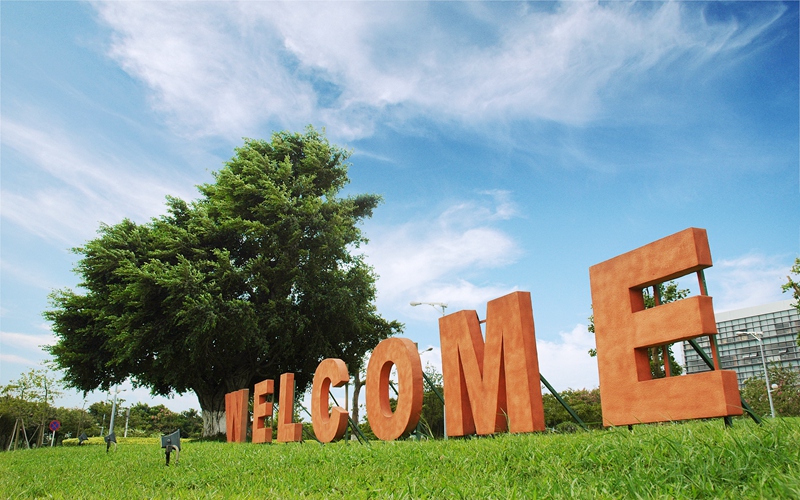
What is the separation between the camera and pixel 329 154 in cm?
2359

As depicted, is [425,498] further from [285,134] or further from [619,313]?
[285,134]

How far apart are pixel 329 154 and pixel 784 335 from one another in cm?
9762

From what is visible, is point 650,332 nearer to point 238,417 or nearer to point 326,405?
point 326,405

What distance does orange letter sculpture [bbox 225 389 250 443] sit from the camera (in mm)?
17062

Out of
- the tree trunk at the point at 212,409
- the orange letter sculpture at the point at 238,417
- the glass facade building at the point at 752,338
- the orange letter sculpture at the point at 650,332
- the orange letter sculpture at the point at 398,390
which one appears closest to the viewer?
the orange letter sculpture at the point at 650,332

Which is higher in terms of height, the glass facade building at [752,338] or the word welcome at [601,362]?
the glass facade building at [752,338]

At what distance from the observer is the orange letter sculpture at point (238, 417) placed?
672 inches

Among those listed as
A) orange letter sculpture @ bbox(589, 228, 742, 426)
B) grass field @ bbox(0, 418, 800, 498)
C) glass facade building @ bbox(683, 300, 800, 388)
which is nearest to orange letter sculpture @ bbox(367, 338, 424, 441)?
grass field @ bbox(0, 418, 800, 498)

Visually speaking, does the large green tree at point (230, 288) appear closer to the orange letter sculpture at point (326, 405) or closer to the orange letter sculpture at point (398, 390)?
the orange letter sculpture at point (326, 405)

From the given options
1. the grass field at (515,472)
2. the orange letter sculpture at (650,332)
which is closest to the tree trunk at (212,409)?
the grass field at (515,472)

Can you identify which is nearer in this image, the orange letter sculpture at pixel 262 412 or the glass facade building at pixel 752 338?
the orange letter sculpture at pixel 262 412

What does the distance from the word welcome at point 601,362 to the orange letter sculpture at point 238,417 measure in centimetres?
650

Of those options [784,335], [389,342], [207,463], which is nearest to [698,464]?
[207,463]

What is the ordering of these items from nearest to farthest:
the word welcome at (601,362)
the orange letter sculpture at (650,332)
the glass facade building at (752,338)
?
the orange letter sculpture at (650,332) < the word welcome at (601,362) < the glass facade building at (752,338)
